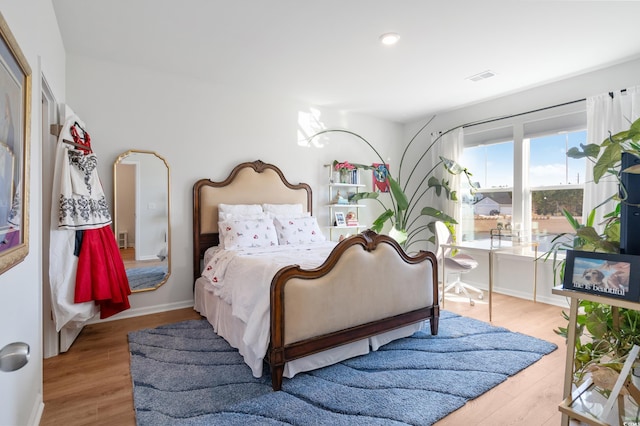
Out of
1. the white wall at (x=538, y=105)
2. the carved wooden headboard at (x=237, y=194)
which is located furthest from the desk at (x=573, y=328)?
the carved wooden headboard at (x=237, y=194)

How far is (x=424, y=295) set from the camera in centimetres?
273

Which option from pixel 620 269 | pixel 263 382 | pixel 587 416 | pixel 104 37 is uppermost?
pixel 104 37

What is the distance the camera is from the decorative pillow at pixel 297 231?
3556mm

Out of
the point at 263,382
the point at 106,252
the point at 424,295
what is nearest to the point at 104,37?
the point at 106,252

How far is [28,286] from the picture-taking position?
1534 millimetres

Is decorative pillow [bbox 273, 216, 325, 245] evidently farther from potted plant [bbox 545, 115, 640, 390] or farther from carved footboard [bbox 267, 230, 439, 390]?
potted plant [bbox 545, 115, 640, 390]

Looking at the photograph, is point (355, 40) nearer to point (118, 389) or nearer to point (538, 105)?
point (538, 105)

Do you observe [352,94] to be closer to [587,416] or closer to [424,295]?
[424,295]

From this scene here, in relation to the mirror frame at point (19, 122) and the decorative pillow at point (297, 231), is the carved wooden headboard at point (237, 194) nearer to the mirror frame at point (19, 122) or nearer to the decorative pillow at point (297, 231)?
the decorative pillow at point (297, 231)

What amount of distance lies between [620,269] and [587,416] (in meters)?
0.54

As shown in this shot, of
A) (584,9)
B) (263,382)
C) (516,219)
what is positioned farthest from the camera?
(516,219)

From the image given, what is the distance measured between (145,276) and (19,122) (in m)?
2.42

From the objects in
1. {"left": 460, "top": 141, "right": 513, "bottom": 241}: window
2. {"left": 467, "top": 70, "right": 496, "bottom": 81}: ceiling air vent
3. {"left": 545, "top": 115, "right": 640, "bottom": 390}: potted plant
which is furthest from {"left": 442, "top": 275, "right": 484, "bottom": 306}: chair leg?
{"left": 545, "top": 115, "right": 640, "bottom": 390}: potted plant

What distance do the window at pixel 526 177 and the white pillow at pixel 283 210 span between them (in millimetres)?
2409
